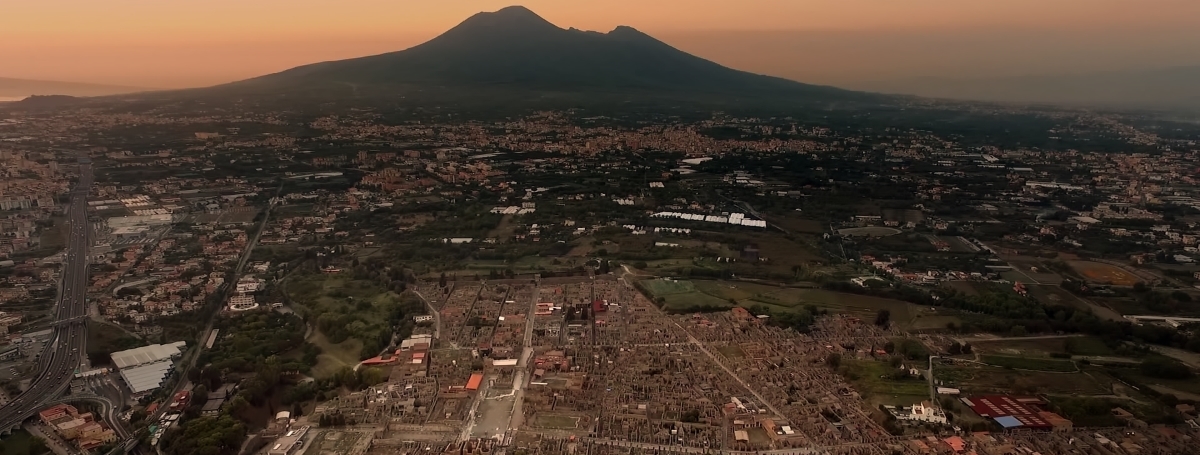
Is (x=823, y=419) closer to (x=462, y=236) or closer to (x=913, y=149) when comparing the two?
(x=462, y=236)

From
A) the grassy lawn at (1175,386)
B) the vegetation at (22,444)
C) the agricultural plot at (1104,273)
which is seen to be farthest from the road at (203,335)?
the agricultural plot at (1104,273)

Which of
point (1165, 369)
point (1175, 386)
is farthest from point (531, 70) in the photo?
point (1175, 386)

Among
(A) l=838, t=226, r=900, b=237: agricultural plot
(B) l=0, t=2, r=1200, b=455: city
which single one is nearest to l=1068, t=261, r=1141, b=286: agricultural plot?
(B) l=0, t=2, r=1200, b=455: city

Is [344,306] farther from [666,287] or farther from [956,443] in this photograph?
[956,443]

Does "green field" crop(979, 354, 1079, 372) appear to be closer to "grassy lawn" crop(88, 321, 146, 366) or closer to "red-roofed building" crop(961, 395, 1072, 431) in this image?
"red-roofed building" crop(961, 395, 1072, 431)

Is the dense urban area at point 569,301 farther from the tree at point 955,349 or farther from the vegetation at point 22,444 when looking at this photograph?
the tree at point 955,349
